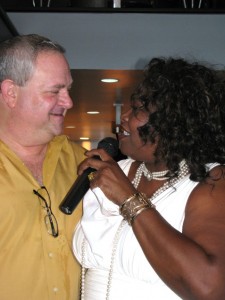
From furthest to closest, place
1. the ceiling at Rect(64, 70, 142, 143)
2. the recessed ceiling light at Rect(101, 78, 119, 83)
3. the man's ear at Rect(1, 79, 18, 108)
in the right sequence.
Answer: the recessed ceiling light at Rect(101, 78, 119, 83)
the ceiling at Rect(64, 70, 142, 143)
the man's ear at Rect(1, 79, 18, 108)

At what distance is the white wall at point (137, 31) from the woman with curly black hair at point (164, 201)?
3.02 m

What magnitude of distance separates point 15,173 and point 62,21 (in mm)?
3011

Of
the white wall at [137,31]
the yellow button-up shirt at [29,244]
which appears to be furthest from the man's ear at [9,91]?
the white wall at [137,31]

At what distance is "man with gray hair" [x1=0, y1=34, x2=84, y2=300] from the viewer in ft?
6.18

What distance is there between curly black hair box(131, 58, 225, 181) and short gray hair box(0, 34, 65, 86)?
0.50 m

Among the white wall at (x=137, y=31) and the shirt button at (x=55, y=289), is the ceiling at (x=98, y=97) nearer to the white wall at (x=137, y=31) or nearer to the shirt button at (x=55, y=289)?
the white wall at (x=137, y=31)

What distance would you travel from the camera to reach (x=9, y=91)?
2.04 m

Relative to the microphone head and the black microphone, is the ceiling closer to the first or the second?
the microphone head

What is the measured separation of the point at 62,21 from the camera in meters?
4.74

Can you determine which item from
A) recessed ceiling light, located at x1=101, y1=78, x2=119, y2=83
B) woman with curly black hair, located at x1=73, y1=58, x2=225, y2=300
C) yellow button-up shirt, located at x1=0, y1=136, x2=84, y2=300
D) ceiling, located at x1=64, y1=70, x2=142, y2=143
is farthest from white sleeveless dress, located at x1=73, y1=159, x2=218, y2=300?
recessed ceiling light, located at x1=101, y1=78, x2=119, y2=83

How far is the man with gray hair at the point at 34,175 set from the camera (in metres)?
1.88

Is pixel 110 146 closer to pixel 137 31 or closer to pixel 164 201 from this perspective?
pixel 164 201

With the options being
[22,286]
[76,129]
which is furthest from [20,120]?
[76,129]

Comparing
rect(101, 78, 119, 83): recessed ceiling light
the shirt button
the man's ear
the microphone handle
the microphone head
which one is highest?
the man's ear
